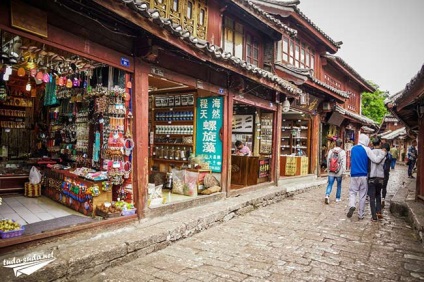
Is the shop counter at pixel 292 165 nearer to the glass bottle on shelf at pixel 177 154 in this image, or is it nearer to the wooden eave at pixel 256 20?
the wooden eave at pixel 256 20

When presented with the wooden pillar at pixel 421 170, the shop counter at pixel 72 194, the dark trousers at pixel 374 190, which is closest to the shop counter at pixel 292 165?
the wooden pillar at pixel 421 170

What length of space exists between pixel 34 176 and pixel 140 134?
374 centimetres

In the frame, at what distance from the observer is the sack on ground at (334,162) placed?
383 inches

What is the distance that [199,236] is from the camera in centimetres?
630

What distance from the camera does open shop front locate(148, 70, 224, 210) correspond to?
26.9 feet

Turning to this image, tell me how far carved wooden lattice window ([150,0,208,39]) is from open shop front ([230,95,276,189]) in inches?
93.3

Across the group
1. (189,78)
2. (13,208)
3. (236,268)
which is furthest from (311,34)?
(13,208)

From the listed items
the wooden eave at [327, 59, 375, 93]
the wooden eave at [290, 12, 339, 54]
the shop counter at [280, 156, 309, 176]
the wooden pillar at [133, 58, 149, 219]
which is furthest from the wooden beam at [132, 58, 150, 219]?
the wooden eave at [327, 59, 375, 93]

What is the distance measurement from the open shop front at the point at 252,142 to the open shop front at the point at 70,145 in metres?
4.32

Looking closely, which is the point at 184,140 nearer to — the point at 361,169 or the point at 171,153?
the point at 171,153

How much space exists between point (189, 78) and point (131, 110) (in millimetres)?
1943

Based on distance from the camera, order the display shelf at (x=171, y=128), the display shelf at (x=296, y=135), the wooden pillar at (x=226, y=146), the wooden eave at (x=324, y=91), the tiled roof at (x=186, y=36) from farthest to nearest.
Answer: the display shelf at (x=296, y=135)
the wooden eave at (x=324, y=91)
the display shelf at (x=171, y=128)
the wooden pillar at (x=226, y=146)
the tiled roof at (x=186, y=36)

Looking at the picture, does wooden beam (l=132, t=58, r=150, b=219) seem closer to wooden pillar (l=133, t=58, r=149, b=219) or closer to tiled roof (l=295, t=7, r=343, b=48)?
wooden pillar (l=133, t=58, r=149, b=219)

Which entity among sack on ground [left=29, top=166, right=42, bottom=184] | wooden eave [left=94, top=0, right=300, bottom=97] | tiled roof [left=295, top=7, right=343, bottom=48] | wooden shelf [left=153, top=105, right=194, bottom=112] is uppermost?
tiled roof [left=295, top=7, right=343, bottom=48]
